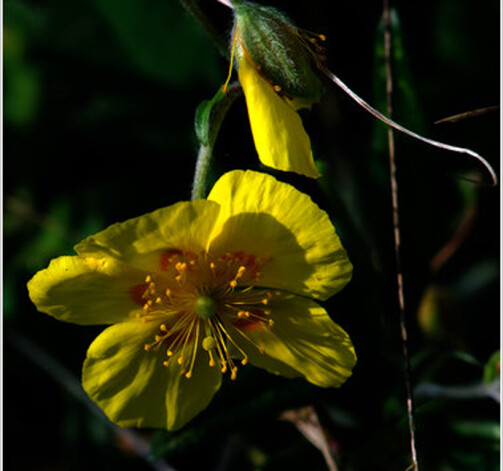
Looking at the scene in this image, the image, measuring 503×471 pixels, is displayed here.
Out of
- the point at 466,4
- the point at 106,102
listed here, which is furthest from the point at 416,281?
the point at 106,102

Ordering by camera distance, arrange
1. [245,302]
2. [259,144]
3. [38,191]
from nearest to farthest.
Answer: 1. [259,144]
2. [245,302]
3. [38,191]

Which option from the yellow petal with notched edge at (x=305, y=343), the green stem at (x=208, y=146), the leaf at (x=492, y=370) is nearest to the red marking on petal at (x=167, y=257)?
the green stem at (x=208, y=146)

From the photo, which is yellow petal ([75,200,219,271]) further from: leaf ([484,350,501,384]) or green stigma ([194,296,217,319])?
leaf ([484,350,501,384])

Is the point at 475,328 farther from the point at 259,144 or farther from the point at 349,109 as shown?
the point at 259,144

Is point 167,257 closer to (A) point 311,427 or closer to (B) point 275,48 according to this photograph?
(B) point 275,48

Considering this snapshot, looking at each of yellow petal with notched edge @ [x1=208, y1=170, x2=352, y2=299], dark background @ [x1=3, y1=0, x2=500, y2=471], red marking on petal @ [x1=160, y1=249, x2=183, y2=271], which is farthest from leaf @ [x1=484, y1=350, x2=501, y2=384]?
red marking on petal @ [x1=160, y1=249, x2=183, y2=271]

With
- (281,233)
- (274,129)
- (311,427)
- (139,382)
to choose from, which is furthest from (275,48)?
(311,427)

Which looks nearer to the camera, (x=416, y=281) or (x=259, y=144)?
(x=259, y=144)
